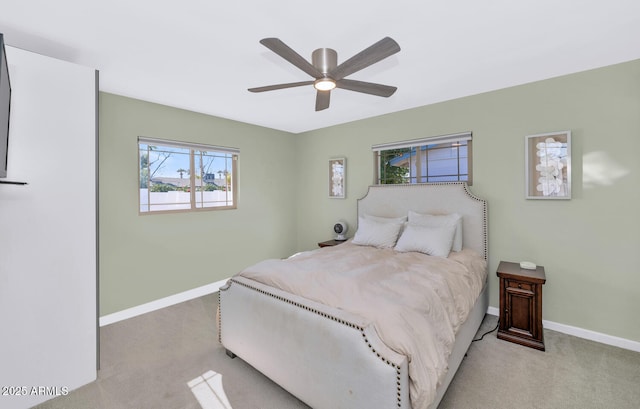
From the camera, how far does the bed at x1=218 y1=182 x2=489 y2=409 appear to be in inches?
56.2

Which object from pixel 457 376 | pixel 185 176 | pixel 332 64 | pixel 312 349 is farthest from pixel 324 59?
pixel 185 176

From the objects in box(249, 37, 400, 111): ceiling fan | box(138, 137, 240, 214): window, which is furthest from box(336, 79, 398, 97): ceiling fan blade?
box(138, 137, 240, 214): window

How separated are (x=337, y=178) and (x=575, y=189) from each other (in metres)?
2.90

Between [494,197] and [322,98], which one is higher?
[322,98]

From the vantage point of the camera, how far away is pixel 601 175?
8.50 ft

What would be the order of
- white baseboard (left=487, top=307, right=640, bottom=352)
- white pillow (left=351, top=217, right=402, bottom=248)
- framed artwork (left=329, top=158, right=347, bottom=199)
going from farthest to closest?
framed artwork (left=329, top=158, right=347, bottom=199) < white pillow (left=351, top=217, right=402, bottom=248) < white baseboard (left=487, top=307, right=640, bottom=352)

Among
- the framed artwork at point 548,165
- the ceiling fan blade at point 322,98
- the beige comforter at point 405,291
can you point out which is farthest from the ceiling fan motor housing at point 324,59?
the framed artwork at point 548,165

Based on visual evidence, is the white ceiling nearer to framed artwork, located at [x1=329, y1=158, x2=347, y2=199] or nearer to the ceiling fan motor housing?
the ceiling fan motor housing

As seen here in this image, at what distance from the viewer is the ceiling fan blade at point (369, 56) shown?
64.9 inches

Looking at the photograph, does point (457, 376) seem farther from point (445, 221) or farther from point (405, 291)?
point (445, 221)

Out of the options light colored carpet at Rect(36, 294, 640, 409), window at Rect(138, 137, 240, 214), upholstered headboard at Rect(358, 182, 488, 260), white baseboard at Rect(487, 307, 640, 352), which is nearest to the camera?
light colored carpet at Rect(36, 294, 640, 409)

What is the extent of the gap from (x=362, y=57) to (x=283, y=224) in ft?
11.9

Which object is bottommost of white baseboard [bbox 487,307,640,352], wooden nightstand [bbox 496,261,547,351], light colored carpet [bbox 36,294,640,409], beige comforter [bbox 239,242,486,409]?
light colored carpet [bbox 36,294,640,409]

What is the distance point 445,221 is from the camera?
3176mm
